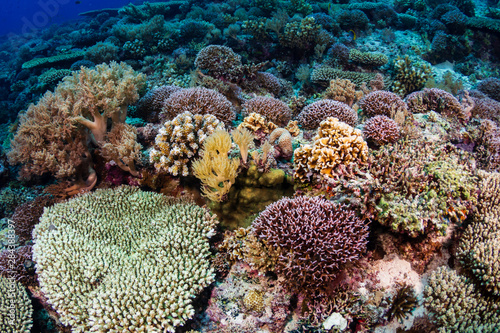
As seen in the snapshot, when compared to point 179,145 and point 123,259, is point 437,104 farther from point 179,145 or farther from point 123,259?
point 123,259

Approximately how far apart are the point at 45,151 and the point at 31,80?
13.0m

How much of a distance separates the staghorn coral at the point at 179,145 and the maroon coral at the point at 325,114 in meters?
2.60

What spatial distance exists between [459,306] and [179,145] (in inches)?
205

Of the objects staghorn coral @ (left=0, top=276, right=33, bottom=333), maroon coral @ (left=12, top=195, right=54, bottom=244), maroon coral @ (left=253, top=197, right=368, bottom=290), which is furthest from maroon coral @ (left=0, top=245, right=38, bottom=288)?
maroon coral @ (left=253, top=197, right=368, bottom=290)

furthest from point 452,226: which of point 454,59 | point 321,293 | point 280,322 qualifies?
point 454,59

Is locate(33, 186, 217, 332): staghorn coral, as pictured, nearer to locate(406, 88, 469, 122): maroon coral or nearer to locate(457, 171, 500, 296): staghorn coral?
locate(457, 171, 500, 296): staghorn coral

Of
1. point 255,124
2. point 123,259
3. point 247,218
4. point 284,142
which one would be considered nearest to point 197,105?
point 255,124

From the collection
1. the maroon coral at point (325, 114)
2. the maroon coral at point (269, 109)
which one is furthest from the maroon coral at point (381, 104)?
the maroon coral at point (269, 109)

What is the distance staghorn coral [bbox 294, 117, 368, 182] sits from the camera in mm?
4406

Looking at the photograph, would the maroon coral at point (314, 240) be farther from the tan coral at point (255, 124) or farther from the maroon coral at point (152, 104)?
the maroon coral at point (152, 104)

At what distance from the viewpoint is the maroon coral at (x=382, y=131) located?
17.6 feet

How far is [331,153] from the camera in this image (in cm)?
437

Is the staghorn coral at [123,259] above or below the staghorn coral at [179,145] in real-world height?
below

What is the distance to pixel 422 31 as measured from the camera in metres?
14.2
